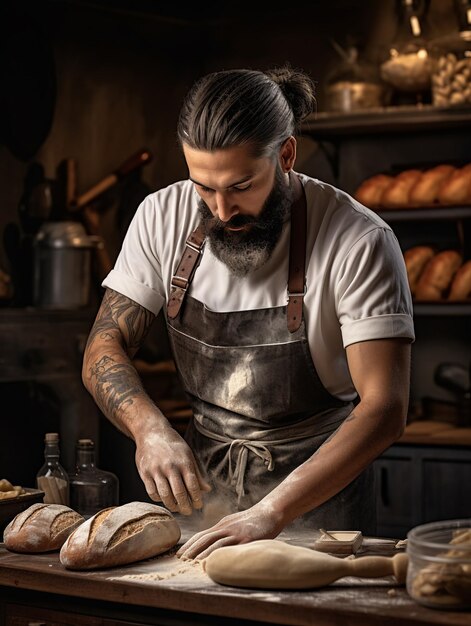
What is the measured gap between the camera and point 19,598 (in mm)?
2137

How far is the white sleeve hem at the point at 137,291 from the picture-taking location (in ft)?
9.22

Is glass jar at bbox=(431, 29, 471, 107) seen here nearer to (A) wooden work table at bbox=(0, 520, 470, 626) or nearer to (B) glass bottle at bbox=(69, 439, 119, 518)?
(B) glass bottle at bbox=(69, 439, 119, 518)

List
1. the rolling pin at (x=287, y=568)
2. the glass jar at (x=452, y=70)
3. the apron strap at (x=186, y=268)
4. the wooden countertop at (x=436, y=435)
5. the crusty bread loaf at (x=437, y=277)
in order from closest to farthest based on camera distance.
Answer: the rolling pin at (x=287, y=568) < the apron strap at (x=186, y=268) < the wooden countertop at (x=436, y=435) < the glass jar at (x=452, y=70) < the crusty bread loaf at (x=437, y=277)

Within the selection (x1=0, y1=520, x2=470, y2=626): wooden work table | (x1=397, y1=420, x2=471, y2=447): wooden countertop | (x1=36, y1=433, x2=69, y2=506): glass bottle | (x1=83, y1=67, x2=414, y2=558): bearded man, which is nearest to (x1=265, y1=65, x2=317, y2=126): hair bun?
(x1=83, y1=67, x2=414, y2=558): bearded man

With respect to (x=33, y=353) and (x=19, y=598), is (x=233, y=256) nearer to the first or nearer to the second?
(x=19, y=598)

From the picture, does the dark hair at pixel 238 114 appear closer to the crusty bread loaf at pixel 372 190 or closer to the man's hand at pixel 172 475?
the man's hand at pixel 172 475

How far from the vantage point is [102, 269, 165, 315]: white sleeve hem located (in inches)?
111

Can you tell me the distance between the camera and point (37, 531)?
7.34ft

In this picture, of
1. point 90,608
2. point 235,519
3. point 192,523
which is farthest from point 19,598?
point 192,523

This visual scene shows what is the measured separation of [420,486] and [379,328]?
2.04 metres

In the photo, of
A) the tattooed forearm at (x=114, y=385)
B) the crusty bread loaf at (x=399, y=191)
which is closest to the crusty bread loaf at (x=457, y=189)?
the crusty bread loaf at (x=399, y=191)

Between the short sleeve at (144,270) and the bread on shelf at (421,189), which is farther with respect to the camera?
the bread on shelf at (421,189)

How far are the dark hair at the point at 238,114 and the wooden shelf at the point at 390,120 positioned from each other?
6.36 feet

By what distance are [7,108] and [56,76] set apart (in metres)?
0.34
